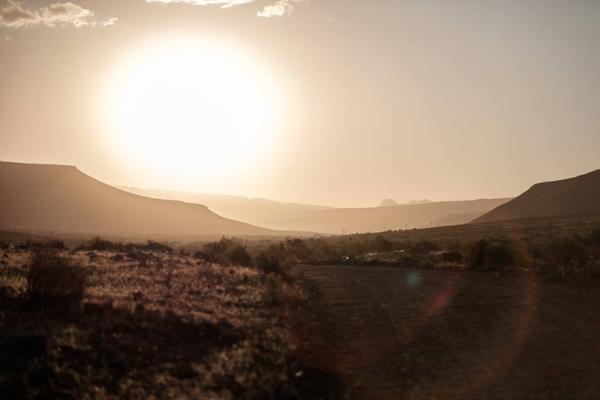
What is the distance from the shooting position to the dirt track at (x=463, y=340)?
8797 mm

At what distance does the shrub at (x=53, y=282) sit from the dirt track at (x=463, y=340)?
594 cm

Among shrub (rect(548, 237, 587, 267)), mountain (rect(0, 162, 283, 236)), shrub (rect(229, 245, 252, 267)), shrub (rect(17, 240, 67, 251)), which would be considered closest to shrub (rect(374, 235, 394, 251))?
shrub (rect(548, 237, 587, 267))

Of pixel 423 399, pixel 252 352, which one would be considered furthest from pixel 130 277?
pixel 423 399

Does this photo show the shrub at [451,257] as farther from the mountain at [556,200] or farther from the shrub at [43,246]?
the mountain at [556,200]

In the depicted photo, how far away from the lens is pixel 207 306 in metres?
13.3

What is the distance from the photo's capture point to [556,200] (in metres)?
130

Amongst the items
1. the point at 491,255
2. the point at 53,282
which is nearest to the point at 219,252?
the point at 491,255

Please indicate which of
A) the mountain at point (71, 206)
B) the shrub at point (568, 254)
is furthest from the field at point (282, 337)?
the mountain at point (71, 206)

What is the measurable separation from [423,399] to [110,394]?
437 centimetres

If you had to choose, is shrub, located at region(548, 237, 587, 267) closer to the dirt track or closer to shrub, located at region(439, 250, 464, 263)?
shrub, located at region(439, 250, 464, 263)

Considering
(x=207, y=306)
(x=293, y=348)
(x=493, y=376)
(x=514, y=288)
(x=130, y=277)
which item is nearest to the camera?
(x=493, y=376)

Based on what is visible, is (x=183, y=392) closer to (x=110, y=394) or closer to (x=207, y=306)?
(x=110, y=394)

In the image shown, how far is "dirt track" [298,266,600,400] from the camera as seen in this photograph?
880 centimetres

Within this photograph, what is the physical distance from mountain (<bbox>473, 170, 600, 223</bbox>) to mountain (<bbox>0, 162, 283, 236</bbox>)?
96902 millimetres
